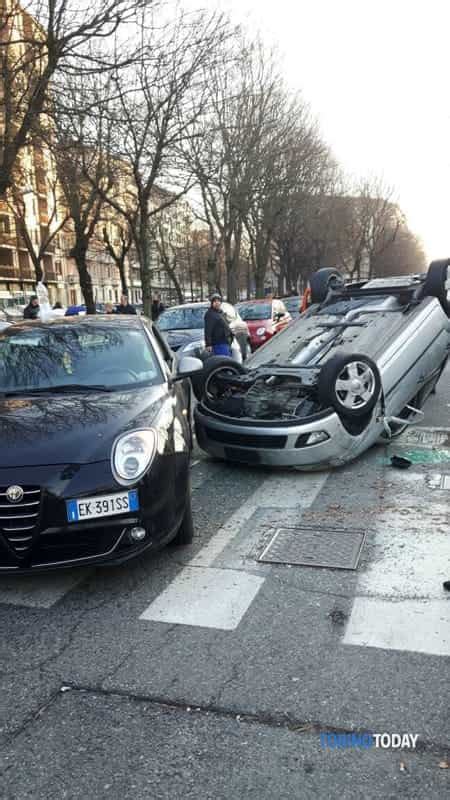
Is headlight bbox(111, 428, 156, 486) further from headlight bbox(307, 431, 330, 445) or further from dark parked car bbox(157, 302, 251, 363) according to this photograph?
dark parked car bbox(157, 302, 251, 363)

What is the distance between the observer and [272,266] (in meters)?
57.5

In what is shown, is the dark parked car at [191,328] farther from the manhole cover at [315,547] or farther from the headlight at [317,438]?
the manhole cover at [315,547]

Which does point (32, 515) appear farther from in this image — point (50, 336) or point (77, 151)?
point (77, 151)

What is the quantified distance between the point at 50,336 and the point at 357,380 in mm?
2893

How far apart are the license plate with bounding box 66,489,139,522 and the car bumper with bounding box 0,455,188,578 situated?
0.08 feet

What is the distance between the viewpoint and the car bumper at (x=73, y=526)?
370cm

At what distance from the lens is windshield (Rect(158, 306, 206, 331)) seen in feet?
48.7

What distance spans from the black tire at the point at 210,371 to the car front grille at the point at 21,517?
3717mm

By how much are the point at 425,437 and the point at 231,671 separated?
5.18 m

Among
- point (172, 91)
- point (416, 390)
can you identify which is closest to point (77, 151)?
point (172, 91)

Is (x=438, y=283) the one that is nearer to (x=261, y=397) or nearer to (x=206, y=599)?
(x=261, y=397)

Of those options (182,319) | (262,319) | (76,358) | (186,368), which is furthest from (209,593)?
(262,319)

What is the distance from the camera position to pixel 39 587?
4.15 meters

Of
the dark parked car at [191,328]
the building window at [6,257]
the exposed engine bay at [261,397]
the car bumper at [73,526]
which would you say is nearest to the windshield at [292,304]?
the dark parked car at [191,328]
